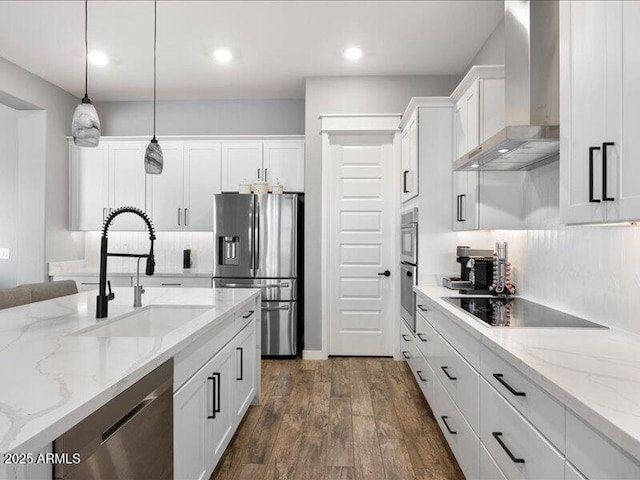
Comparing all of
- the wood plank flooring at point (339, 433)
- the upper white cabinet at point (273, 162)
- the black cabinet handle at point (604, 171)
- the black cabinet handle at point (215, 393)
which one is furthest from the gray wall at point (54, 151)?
the black cabinet handle at point (604, 171)

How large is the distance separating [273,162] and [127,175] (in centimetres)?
172

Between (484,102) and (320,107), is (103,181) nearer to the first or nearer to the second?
(320,107)

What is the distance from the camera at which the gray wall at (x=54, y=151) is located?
14.1ft

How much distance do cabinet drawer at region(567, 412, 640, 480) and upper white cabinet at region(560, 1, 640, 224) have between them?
64cm

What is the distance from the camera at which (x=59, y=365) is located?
1.21 metres

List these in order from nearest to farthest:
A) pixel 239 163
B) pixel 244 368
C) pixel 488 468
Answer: pixel 488 468 < pixel 244 368 < pixel 239 163

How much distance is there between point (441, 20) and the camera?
3324mm

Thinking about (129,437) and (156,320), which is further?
(156,320)

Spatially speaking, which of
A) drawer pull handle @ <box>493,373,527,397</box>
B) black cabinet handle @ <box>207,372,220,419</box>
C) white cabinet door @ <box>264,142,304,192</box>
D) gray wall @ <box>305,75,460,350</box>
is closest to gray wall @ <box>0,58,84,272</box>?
white cabinet door @ <box>264,142,304,192</box>

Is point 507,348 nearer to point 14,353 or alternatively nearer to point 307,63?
point 14,353

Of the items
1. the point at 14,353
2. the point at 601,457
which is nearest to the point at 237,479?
the point at 14,353

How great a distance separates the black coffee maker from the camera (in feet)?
10.1

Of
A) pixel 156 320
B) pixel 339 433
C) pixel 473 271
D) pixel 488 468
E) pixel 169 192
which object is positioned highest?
pixel 169 192

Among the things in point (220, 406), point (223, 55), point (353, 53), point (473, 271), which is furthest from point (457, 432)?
point (223, 55)
